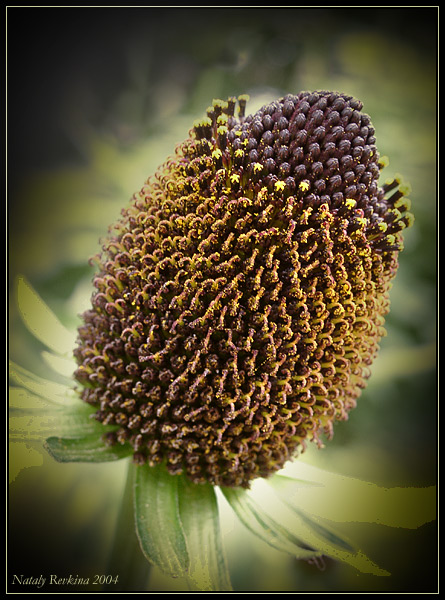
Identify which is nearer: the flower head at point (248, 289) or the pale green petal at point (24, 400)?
the flower head at point (248, 289)

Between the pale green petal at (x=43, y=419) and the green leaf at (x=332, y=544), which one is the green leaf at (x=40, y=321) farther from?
the green leaf at (x=332, y=544)

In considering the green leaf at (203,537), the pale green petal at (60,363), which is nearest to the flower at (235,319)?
the green leaf at (203,537)

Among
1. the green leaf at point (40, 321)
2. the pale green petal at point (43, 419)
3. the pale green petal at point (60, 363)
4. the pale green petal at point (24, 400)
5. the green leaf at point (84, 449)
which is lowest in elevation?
the green leaf at point (84, 449)

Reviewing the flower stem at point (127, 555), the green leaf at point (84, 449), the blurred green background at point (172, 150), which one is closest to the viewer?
the green leaf at point (84, 449)

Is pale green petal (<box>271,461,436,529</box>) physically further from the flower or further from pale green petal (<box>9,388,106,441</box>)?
pale green petal (<box>9,388,106,441</box>)

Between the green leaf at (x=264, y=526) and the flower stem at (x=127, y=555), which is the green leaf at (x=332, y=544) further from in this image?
the flower stem at (x=127, y=555)

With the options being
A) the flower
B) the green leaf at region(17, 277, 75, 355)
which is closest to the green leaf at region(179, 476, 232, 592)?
the flower

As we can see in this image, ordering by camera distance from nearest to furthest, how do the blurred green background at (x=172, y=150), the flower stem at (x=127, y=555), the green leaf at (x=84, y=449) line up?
the green leaf at (x=84, y=449)
the flower stem at (x=127, y=555)
the blurred green background at (x=172, y=150)

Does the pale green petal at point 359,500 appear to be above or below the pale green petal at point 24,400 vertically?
below

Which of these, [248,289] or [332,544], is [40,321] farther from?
[332,544]

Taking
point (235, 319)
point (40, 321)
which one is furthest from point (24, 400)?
point (235, 319)
